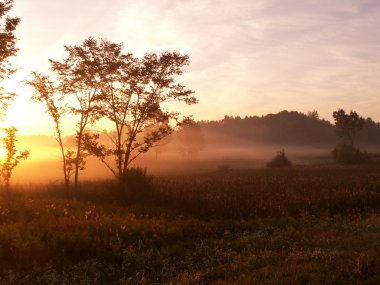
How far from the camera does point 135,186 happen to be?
94.4ft

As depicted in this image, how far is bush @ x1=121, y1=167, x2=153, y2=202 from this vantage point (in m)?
28.5

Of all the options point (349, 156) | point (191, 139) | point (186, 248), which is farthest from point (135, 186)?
point (191, 139)

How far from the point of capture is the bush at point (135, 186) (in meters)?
28.5

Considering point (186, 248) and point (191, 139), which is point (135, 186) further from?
point (191, 139)

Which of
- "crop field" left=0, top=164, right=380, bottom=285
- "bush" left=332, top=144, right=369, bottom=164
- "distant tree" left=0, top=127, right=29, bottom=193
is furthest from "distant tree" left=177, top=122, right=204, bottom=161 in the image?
"crop field" left=0, top=164, right=380, bottom=285

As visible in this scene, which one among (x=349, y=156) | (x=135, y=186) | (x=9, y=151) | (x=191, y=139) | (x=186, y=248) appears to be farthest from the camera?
(x=191, y=139)

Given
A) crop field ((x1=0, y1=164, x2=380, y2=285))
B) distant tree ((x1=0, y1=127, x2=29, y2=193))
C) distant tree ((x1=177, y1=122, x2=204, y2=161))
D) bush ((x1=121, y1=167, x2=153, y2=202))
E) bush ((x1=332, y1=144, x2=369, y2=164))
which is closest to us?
crop field ((x1=0, y1=164, x2=380, y2=285))

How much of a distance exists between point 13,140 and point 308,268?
83.6 ft

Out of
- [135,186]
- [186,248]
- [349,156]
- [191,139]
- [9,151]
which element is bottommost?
[186,248]

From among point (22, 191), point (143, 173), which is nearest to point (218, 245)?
point (143, 173)

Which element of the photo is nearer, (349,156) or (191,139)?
(349,156)

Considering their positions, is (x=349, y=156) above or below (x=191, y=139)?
below

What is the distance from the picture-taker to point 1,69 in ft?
85.4

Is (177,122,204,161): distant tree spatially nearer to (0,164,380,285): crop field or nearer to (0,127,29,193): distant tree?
(0,127,29,193): distant tree
